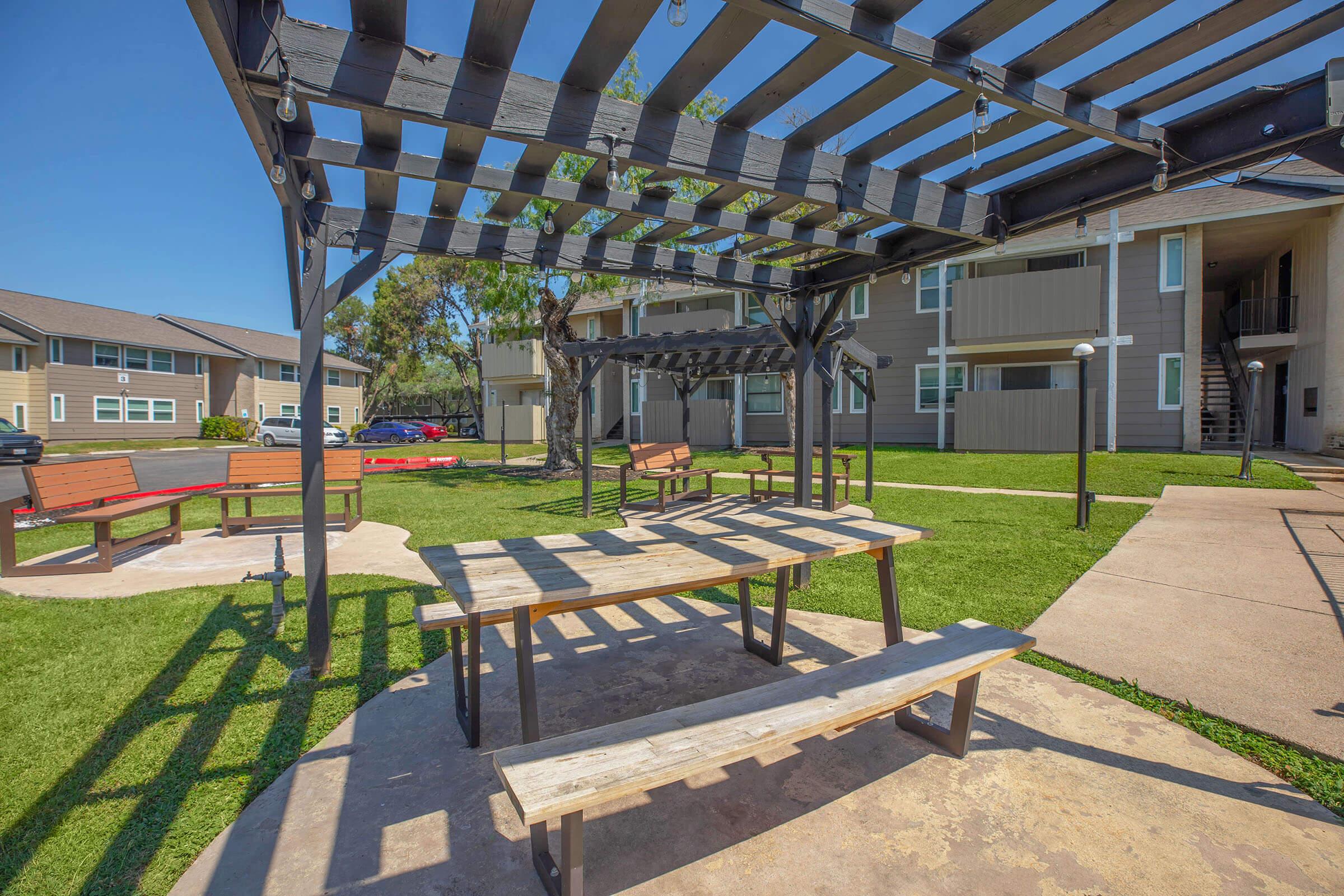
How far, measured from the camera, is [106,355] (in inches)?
1094

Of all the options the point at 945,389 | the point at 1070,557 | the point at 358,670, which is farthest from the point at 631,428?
the point at 358,670

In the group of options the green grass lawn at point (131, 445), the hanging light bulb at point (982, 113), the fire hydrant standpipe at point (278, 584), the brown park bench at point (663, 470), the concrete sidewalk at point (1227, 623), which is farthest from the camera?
the green grass lawn at point (131, 445)

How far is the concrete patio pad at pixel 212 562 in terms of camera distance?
5.12m

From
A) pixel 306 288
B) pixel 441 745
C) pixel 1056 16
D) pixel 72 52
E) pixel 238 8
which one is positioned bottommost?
pixel 441 745

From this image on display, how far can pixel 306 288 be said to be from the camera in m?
3.40

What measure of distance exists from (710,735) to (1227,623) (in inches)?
177

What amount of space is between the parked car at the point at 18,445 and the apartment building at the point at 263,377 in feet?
45.1

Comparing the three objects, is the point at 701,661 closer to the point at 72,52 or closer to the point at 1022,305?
the point at 72,52

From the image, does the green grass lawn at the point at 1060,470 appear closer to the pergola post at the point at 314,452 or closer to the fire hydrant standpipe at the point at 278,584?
the fire hydrant standpipe at the point at 278,584

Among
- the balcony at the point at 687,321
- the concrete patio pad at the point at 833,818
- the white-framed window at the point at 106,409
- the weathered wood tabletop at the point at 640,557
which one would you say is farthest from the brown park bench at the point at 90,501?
the white-framed window at the point at 106,409

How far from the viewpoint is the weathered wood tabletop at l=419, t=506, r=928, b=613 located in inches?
94.7

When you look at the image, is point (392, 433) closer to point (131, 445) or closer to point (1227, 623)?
point (131, 445)

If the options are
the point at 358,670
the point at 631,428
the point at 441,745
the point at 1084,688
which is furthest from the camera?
the point at 631,428

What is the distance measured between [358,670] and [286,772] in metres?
1.08
